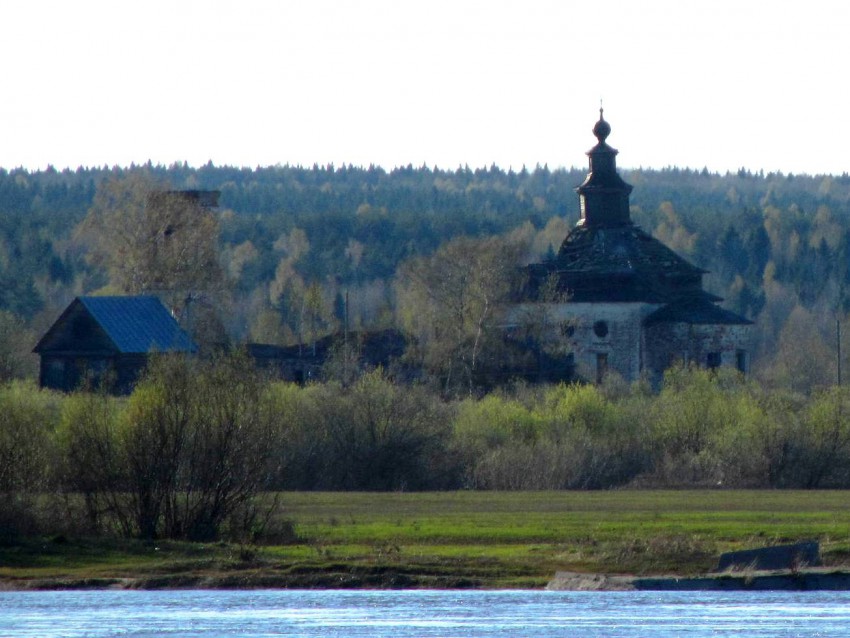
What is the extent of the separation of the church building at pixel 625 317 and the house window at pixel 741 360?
0.11 ft

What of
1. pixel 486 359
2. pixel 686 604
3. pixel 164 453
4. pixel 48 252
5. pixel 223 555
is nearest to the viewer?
pixel 686 604

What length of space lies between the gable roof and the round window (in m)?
13.8

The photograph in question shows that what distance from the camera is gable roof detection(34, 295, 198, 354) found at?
7056 centimetres

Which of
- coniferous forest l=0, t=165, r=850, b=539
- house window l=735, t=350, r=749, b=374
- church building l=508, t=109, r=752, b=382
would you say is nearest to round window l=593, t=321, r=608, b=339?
church building l=508, t=109, r=752, b=382

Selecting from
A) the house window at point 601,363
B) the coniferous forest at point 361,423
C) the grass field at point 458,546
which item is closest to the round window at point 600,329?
the house window at point 601,363

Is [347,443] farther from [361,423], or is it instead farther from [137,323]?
[137,323]

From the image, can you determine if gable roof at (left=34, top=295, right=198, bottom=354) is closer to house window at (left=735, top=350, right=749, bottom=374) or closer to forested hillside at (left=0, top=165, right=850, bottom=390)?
house window at (left=735, top=350, right=749, bottom=374)

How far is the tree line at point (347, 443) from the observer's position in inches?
1433

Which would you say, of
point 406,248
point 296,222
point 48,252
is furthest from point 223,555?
point 296,222

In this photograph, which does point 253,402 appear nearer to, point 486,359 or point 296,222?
point 486,359

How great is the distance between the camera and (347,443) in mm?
53406

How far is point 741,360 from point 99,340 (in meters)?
21.8

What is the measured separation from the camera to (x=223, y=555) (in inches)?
1339

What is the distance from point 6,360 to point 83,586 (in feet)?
141
